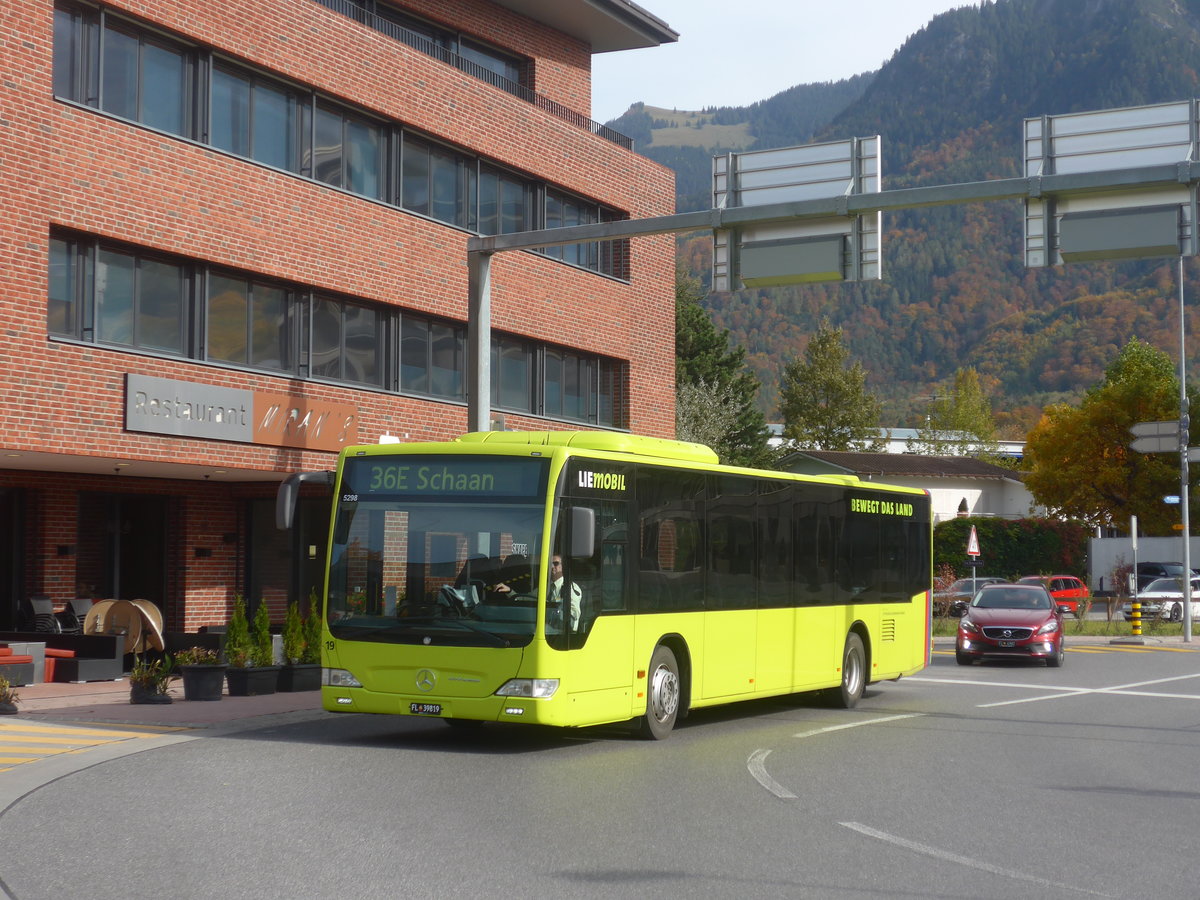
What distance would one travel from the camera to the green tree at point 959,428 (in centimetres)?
11300

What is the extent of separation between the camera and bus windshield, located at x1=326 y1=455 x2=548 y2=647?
44.9 ft

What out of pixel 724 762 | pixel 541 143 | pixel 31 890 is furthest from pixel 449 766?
pixel 541 143

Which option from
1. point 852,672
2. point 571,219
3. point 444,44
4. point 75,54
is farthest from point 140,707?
point 571,219

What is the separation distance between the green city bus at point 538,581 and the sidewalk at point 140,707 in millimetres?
2504

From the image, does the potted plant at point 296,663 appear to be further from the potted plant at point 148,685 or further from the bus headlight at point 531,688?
the bus headlight at point 531,688

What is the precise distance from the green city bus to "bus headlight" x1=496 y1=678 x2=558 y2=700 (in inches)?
0.5

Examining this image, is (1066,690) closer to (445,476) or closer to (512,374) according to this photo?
(445,476)

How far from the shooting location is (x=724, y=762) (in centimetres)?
1314

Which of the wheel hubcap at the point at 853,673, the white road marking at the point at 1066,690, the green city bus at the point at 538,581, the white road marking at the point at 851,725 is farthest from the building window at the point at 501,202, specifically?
the white road marking at the point at 851,725

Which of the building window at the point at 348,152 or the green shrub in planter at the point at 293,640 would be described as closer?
the green shrub in planter at the point at 293,640

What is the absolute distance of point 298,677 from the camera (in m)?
20.0

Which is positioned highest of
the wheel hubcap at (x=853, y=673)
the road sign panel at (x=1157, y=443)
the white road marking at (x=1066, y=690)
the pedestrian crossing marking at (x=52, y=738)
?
the road sign panel at (x=1157, y=443)

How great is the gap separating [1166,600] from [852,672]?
115 feet

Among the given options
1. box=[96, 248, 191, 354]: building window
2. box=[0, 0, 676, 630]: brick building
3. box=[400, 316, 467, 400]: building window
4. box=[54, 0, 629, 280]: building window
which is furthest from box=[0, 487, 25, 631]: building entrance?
box=[400, 316, 467, 400]: building window
